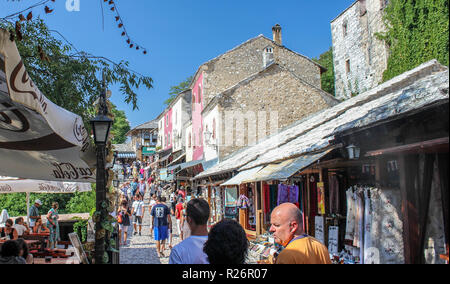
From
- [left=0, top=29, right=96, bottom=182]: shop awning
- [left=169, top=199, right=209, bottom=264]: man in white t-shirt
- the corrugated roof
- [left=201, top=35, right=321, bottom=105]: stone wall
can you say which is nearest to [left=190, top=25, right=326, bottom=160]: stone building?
[left=201, top=35, right=321, bottom=105]: stone wall

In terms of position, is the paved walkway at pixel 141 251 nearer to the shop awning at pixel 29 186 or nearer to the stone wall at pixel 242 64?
the shop awning at pixel 29 186

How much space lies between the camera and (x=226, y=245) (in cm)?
289

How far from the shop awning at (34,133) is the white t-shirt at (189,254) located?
1.67m

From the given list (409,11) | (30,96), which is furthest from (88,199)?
(409,11)

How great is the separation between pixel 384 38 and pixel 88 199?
19.6 metres

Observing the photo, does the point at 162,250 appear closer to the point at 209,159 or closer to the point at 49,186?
the point at 49,186

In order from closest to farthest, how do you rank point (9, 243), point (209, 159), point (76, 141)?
point (9, 243), point (76, 141), point (209, 159)

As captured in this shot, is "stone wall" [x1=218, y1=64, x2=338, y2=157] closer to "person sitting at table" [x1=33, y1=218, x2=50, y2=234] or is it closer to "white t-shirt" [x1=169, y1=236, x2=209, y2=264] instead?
"person sitting at table" [x1=33, y1=218, x2=50, y2=234]

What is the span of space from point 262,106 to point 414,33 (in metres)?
8.72

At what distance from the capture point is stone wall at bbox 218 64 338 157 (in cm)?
2227

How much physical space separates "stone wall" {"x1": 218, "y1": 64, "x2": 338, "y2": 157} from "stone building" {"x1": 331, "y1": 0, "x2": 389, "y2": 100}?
7188 mm

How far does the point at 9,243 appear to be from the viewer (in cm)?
444

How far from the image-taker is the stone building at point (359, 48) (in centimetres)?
2627

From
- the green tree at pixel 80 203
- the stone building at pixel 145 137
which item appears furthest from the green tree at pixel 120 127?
the green tree at pixel 80 203
